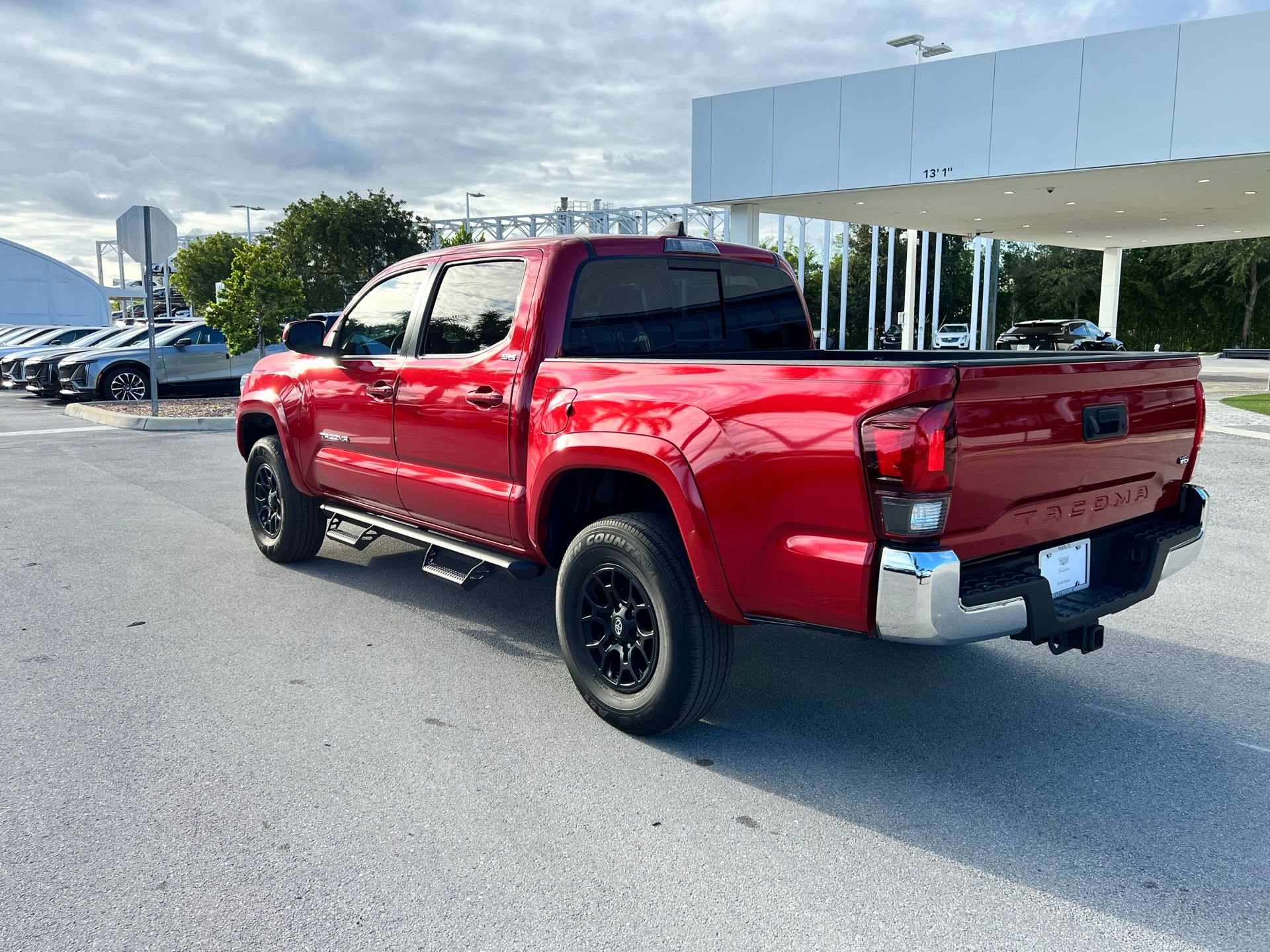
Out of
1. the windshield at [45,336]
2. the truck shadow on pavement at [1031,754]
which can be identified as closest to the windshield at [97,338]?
the windshield at [45,336]

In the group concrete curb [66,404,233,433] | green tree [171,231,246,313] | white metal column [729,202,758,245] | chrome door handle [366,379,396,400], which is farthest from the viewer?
green tree [171,231,246,313]

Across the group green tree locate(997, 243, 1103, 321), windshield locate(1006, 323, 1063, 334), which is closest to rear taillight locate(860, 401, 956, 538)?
windshield locate(1006, 323, 1063, 334)

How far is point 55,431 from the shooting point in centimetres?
1452

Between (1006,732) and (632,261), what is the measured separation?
261 cm

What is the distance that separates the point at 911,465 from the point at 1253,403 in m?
18.7

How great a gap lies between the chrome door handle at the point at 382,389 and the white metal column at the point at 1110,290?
1368 inches

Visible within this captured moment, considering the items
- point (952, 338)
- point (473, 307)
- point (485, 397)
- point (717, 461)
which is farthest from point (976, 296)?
point (717, 461)

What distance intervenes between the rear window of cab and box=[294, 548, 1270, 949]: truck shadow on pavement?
1.56 metres

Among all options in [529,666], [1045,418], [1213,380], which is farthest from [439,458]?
[1213,380]

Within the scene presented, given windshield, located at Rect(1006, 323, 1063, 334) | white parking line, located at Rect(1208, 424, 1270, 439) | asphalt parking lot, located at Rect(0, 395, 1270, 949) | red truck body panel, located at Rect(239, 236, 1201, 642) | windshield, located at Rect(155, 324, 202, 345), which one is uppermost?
windshield, located at Rect(1006, 323, 1063, 334)

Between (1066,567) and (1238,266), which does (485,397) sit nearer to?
(1066,567)

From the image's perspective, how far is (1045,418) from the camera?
10.7 ft

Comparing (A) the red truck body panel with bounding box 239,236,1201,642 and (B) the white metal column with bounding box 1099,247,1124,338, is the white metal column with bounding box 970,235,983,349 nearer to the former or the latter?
(B) the white metal column with bounding box 1099,247,1124,338

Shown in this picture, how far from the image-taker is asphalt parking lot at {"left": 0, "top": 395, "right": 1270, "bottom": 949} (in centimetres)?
271
